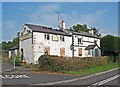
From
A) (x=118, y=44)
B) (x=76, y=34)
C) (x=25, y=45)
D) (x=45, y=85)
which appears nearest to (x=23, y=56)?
(x=25, y=45)

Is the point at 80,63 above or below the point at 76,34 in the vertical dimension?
below

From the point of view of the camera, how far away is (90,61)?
3788cm

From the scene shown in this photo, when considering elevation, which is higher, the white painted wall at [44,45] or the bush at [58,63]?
the white painted wall at [44,45]

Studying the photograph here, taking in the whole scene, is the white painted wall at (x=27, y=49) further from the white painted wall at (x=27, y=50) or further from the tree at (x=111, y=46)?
the tree at (x=111, y=46)

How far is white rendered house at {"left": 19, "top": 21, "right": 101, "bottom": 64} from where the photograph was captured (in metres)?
43.7

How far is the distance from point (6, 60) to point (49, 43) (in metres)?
8.87

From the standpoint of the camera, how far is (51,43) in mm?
46156

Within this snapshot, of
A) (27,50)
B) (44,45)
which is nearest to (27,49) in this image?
(27,50)

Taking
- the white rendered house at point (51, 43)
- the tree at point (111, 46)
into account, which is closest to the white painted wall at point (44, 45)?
the white rendered house at point (51, 43)

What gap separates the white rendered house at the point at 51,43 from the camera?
4369 centimetres

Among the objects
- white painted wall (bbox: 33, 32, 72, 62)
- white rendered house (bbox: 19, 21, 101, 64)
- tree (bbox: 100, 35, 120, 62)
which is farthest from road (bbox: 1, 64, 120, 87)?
tree (bbox: 100, 35, 120, 62)

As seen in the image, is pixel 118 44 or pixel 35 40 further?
pixel 118 44

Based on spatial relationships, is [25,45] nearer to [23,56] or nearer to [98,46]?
[23,56]

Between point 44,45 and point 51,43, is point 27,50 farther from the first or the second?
point 51,43
